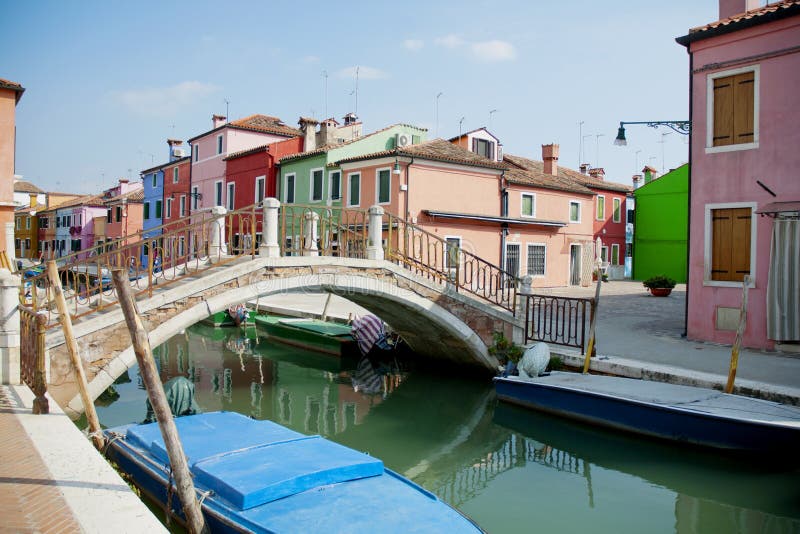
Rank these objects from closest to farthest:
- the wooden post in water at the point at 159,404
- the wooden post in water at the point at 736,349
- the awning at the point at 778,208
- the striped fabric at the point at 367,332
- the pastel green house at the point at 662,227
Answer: the wooden post in water at the point at 159,404 < the wooden post in water at the point at 736,349 < the awning at the point at 778,208 < the striped fabric at the point at 367,332 < the pastel green house at the point at 662,227

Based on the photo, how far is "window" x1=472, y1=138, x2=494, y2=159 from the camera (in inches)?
978

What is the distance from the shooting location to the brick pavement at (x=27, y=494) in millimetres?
3434

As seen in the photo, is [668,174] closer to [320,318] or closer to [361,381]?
[320,318]

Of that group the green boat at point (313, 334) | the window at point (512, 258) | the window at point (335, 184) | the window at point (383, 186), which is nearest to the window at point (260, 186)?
the window at point (335, 184)

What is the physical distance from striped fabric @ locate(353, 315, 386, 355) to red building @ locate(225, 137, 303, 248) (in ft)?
39.5

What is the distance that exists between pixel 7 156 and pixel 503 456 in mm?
14229

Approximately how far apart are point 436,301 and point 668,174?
25261 millimetres

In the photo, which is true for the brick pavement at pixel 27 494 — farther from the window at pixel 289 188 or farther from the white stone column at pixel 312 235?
the window at pixel 289 188

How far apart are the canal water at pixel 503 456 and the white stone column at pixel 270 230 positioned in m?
2.74

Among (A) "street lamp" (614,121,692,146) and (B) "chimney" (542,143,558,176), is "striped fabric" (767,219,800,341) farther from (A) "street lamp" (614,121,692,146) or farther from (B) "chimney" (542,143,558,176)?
(B) "chimney" (542,143,558,176)

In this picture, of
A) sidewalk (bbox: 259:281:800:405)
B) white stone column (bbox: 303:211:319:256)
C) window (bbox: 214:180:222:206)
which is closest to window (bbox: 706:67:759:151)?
sidewalk (bbox: 259:281:800:405)

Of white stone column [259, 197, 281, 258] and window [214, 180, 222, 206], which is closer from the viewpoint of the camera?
white stone column [259, 197, 281, 258]

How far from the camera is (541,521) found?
19.9ft

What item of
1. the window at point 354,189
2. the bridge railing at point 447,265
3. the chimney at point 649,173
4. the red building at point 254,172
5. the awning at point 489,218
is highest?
the chimney at point 649,173
